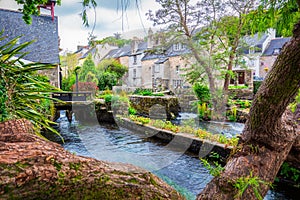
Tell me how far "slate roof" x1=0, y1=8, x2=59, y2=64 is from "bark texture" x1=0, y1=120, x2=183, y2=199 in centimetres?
826

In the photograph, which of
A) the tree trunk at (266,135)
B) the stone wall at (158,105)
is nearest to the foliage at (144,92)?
the stone wall at (158,105)

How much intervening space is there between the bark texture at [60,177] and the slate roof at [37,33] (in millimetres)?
8258

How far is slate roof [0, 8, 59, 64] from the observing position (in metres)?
8.38

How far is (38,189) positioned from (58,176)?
0.20 ft

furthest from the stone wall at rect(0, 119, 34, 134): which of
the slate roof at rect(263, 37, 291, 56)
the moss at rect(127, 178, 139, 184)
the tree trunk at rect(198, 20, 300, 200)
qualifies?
the slate roof at rect(263, 37, 291, 56)

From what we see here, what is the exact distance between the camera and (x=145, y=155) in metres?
4.60

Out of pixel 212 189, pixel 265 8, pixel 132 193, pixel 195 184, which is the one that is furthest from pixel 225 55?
pixel 132 193

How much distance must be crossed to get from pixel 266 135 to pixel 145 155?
3.31 meters

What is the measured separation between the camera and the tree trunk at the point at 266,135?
1.22 metres

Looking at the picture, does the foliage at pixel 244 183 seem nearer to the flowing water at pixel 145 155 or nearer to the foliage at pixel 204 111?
the flowing water at pixel 145 155

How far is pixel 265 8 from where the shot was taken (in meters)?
1.72

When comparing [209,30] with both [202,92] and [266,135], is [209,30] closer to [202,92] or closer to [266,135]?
[202,92]

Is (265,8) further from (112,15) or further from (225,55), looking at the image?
(225,55)

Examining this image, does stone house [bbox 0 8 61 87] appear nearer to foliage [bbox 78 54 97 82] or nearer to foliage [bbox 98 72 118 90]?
foliage [bbox 78 54 97 82]
